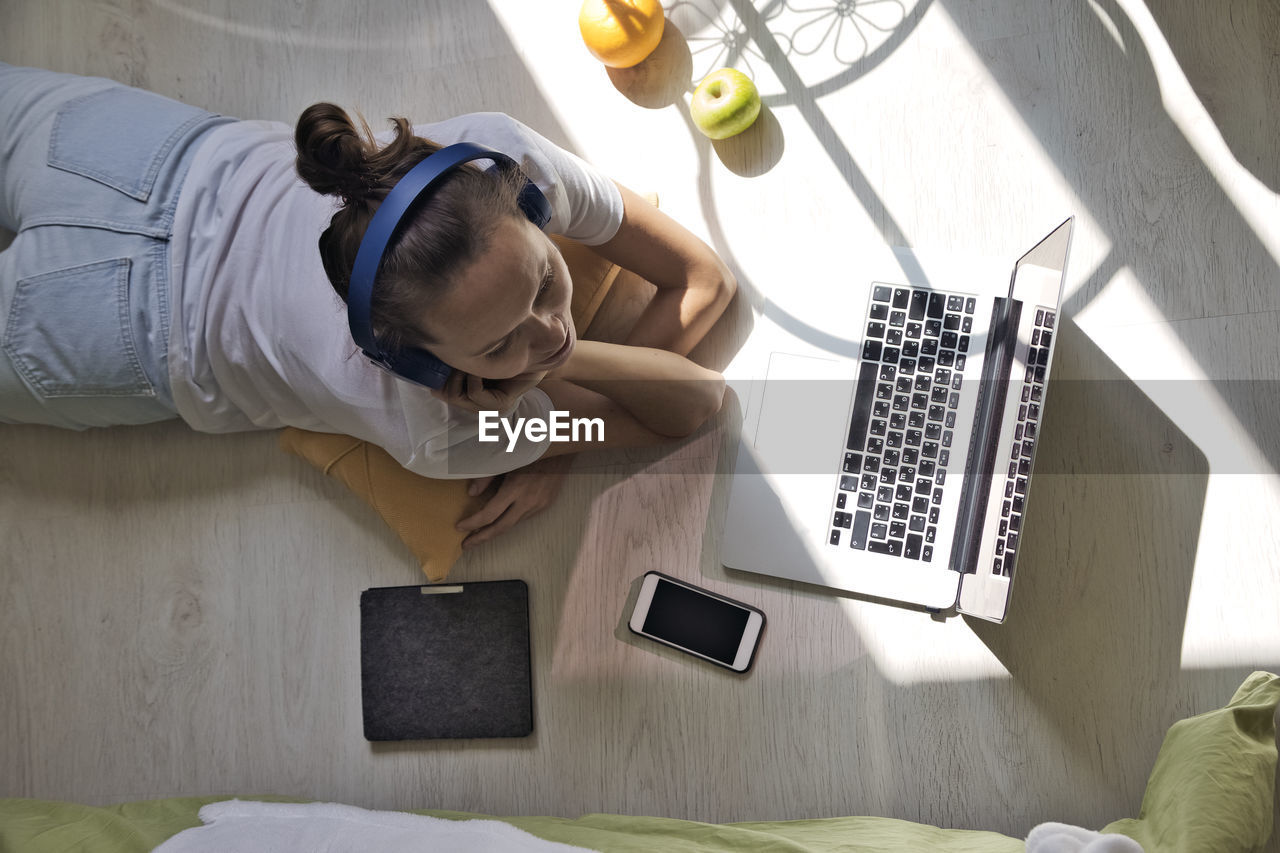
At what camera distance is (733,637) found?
3.20ft

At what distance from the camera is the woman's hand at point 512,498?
3.26 feet

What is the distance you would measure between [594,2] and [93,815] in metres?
1.08

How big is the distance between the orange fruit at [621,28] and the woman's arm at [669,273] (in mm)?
174

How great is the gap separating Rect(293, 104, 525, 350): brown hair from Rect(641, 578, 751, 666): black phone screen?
462mm

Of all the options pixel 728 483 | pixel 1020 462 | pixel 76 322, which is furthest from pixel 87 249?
pixel 1020 462

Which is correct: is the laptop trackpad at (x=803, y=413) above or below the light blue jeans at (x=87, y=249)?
below

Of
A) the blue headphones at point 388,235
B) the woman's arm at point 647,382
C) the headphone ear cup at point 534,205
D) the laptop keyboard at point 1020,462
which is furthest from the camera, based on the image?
the woman's arm at point 647,382

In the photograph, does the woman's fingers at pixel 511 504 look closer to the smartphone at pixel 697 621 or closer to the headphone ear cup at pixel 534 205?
the smartphone at pixel 697 621

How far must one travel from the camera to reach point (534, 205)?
0.75 m

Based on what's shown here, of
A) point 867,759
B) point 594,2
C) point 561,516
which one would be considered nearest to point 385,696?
point 561,516

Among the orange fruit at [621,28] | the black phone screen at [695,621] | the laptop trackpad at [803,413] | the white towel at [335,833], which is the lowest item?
the white towel at [335,833]

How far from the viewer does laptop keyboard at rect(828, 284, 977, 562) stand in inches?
36.7

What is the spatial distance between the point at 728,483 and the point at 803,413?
0.12 meters

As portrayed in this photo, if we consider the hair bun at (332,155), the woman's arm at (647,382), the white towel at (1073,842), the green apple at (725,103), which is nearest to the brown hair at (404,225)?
the hair bun at (332,155)
